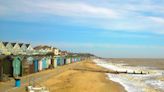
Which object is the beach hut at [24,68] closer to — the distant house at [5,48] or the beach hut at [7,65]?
the beach hut at [7,65]

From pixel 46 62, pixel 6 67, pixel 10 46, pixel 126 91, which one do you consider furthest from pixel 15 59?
pixel 10 46

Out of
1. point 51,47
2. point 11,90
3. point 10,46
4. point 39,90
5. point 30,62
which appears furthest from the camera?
point 51,47

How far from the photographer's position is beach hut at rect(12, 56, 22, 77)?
38.9 m

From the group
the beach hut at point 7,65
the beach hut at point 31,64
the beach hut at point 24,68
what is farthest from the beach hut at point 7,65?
the beach hut at point 31,64

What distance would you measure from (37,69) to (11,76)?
17.4m

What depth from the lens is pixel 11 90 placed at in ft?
86.7

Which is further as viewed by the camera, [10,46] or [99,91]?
[10,46]

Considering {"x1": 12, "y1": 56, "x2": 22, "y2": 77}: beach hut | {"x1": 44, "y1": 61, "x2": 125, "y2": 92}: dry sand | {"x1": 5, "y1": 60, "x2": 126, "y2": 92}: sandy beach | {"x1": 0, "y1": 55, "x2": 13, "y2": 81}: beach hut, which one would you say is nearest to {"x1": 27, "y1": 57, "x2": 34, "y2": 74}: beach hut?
{"x1": 5, "y1": 60, "x2": 126, "y2": 92}: sandy beach

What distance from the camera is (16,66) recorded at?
→ 3972cm

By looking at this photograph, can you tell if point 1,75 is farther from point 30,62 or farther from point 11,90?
point 30,62

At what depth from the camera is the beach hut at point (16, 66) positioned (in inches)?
1531

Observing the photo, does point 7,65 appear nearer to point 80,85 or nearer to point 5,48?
point 80,85

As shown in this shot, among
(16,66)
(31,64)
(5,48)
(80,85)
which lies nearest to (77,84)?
(80,85)

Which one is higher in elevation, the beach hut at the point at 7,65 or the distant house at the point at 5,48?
the distant house at the point at 5,48
